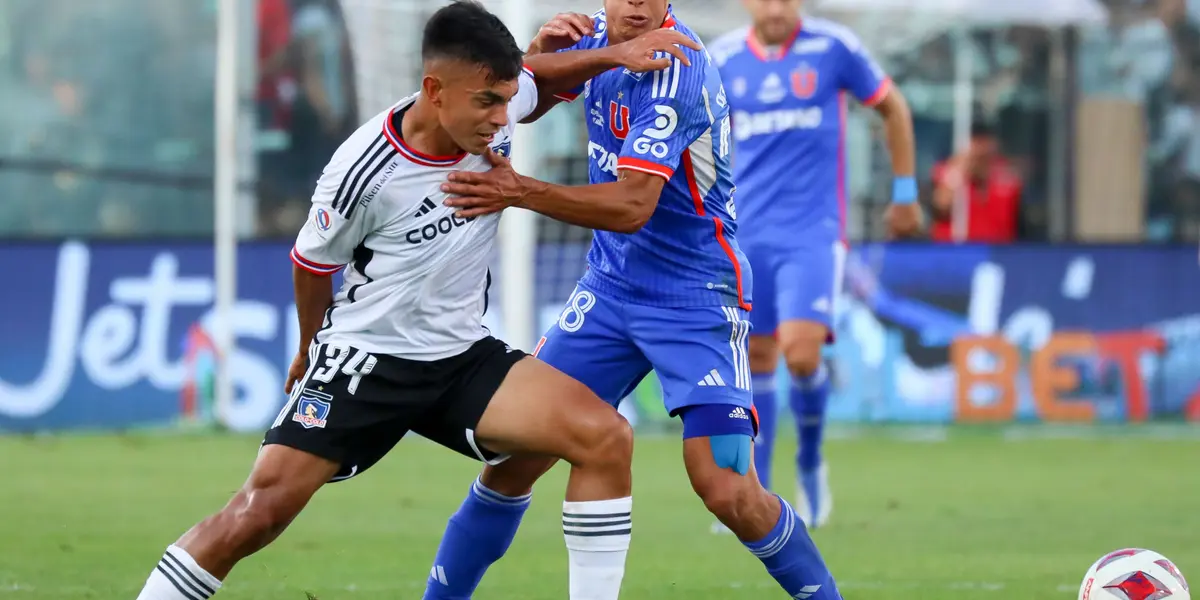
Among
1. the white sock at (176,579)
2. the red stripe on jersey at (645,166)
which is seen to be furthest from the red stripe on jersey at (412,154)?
the white sock at (176,579)

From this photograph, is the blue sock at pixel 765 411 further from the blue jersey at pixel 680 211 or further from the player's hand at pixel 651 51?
the player's hand at pixel 651 51

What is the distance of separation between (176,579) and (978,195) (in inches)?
506

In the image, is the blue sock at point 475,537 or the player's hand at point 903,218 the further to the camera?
the player's hand at point 903,218

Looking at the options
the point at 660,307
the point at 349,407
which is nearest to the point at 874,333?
the point at 660,307

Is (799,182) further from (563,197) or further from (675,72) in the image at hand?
(563,197)

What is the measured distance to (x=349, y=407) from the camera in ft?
17.1

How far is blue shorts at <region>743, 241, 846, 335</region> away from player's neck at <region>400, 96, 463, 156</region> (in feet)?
12.2

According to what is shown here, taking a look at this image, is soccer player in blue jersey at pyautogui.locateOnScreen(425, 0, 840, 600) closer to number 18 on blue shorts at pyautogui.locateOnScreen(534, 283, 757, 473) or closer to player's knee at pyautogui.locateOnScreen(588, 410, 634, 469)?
number 18 on blue shorts at pyautogui.locateOnScreen(534, 283, 757, 473)

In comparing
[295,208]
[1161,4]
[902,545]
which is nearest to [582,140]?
[295,208]

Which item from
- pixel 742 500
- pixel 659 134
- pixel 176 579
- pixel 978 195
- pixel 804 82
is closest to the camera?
pixel 176 579

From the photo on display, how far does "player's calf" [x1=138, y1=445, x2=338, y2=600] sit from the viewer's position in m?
4.98

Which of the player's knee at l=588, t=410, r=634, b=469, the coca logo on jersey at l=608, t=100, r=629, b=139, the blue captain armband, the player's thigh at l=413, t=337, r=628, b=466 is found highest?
the coca logo on jersey at l=608, t=100, r=629, b=139

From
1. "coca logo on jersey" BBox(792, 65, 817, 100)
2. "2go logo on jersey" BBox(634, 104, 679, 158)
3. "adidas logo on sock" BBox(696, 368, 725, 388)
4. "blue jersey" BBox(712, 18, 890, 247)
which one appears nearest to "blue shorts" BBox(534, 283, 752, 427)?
"adidas logo on sock" BBox(696, 368, 725, 388)

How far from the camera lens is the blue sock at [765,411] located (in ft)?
28.9
